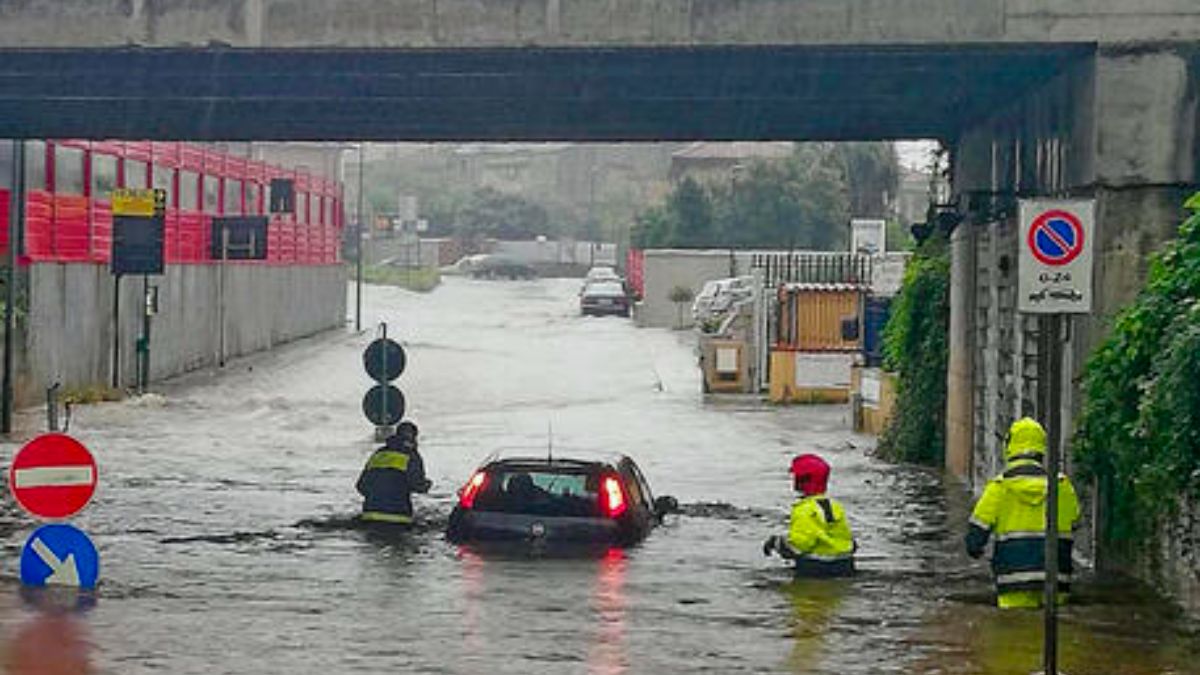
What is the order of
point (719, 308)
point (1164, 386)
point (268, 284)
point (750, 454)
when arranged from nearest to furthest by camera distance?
point (1164, 386) < point (750, 454) < point (719, 308) < point (268, 284)

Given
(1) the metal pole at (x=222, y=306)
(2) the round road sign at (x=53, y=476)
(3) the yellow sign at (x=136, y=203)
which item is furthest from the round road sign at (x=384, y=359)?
(1) the metal pole at (x=222, y=306)

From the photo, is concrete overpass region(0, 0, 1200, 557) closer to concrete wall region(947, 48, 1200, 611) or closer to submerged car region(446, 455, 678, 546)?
concrete wall region(947, 48, 1200, 611)

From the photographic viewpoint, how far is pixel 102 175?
47125mm

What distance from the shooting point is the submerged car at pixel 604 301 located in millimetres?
86000

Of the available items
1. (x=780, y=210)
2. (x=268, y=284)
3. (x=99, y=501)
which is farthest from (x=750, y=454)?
(x=780, y=210)

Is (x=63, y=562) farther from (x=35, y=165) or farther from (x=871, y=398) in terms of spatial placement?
(x=35, y=165)

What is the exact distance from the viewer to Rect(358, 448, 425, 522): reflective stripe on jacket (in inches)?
879

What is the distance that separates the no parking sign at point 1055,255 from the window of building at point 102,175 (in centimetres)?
3573

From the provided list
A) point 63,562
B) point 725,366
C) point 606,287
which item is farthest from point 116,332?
point 606,287

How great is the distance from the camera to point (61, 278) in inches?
1722

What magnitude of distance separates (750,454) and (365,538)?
13563 mm

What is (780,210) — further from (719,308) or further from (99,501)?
(99,501)

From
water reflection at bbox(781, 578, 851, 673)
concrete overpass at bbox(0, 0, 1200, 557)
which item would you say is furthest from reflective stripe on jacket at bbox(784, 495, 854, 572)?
concrete overpass at bbox(0, 0, 1200, 557)

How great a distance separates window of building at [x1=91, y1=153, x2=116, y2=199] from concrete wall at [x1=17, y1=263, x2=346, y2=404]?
156 centimetres
